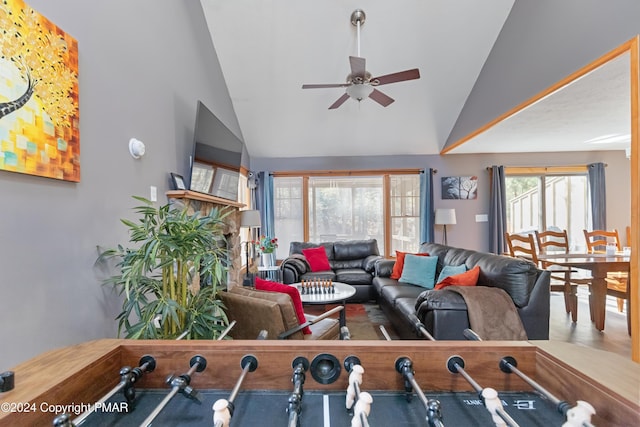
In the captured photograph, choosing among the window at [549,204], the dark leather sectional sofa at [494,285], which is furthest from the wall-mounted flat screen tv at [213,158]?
the window at [549,204]

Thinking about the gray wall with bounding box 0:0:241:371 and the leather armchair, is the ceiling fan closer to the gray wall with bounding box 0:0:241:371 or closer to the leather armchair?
the gray wall with bounding box 0:0:241:371

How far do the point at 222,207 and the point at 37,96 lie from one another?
1.79 m

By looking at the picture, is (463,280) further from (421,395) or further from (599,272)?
(421,395)

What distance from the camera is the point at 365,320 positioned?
333cm

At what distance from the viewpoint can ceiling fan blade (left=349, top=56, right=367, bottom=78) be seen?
2627 mm

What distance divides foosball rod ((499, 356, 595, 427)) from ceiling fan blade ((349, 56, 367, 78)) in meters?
2.54

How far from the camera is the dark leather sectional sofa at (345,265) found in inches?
160

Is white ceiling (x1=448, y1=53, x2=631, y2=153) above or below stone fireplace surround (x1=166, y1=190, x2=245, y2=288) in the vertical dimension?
above

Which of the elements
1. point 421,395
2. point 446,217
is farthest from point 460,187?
point 421,395

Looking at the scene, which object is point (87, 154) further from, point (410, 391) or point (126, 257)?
point (410, 391)

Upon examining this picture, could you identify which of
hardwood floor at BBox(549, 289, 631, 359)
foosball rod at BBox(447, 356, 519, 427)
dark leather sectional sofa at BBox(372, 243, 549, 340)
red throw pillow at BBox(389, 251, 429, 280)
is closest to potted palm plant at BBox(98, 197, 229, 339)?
foosball rod at BBox(447, 356, 519, 427)

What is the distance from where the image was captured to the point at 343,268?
15.4 feet

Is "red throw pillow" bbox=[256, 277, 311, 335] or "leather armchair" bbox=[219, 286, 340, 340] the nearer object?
"leather armchair" bbox=[219, 286, 340, 340]

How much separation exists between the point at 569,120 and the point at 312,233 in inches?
158
